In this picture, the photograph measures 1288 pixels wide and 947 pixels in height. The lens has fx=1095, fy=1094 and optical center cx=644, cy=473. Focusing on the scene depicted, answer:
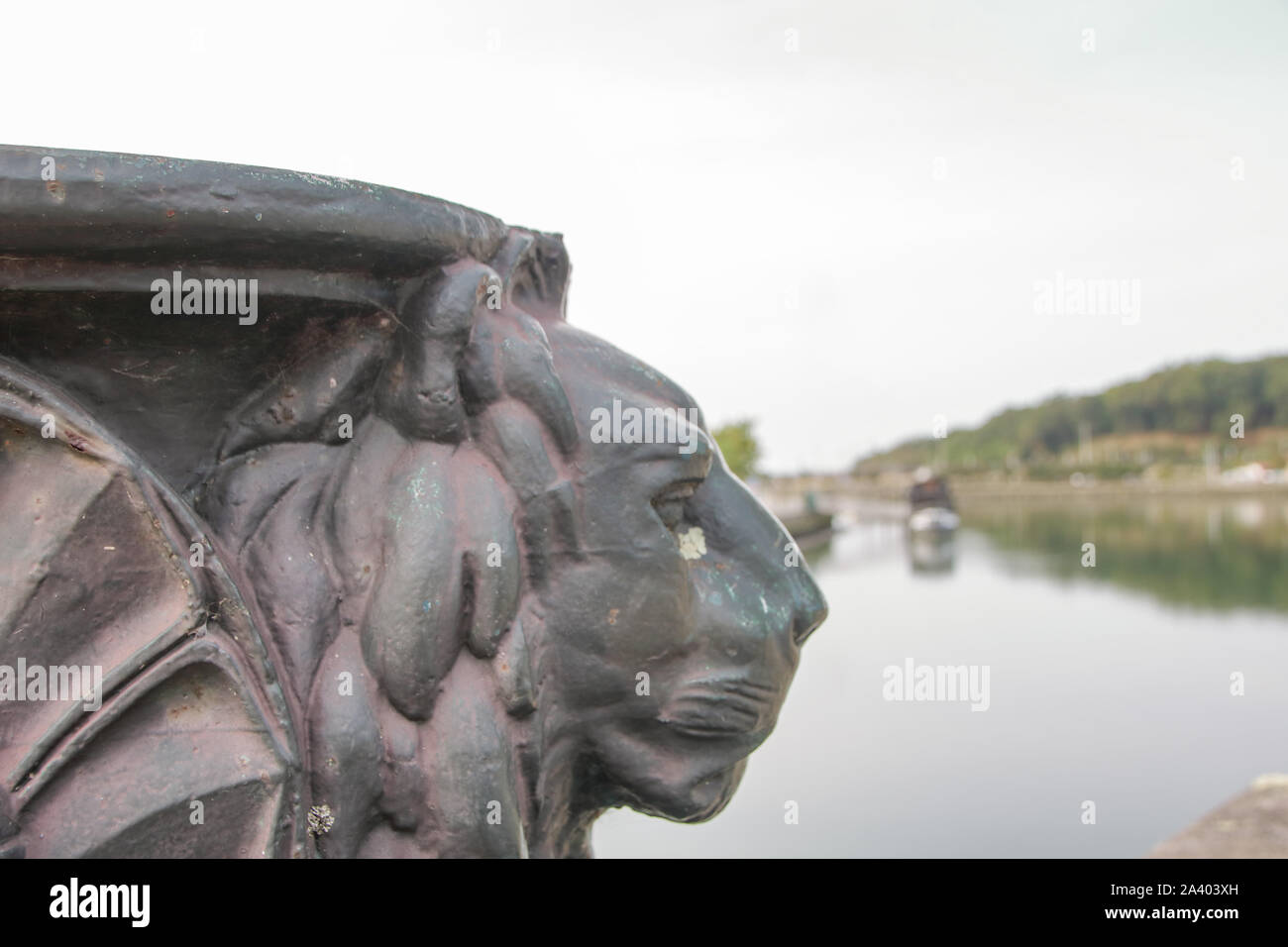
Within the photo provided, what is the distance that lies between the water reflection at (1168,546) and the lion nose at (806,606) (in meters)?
24.0

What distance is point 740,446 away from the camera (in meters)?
32.7

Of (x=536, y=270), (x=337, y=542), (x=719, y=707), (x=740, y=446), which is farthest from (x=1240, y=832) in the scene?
(x=740, y=446)

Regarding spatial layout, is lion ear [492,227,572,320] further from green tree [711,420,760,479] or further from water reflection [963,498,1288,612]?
green tree [711,420,760,479]

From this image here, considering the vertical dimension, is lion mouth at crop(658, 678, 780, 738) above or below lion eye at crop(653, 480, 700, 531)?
below

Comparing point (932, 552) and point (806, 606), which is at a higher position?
point (932, 552)

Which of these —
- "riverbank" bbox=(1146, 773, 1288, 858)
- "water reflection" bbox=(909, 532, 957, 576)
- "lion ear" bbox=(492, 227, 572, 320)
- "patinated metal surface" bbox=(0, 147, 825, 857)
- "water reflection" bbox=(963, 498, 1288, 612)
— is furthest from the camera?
"water reflection" bbox=(909, 532, 957, 576)

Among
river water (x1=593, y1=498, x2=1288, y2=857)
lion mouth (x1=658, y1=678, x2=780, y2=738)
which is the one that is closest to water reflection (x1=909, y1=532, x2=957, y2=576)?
river water (x1=593, y1=498, x2=1288, y2=857)

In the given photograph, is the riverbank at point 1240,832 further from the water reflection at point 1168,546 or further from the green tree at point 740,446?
the green tree at point 740,446

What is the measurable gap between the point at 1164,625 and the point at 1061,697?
25.7ft

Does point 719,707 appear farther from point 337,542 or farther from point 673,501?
point 337,542

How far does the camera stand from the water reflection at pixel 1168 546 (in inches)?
1001

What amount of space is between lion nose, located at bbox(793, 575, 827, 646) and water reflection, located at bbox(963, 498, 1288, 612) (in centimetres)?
2404

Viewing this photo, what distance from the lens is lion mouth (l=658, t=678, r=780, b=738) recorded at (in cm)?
176

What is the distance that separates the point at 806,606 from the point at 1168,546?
36023 mm
